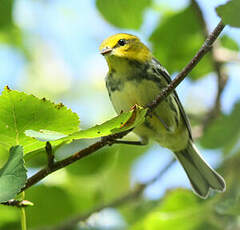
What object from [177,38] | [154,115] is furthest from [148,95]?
[177,38]

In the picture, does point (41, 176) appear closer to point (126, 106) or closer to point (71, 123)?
point (71, 123)

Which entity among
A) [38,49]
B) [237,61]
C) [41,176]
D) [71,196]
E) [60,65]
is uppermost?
[38,49]

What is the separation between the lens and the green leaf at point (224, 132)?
11.2 feet

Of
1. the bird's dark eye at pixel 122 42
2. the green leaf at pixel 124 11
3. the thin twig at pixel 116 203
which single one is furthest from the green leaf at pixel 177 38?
the thin twig at pixel 116 203

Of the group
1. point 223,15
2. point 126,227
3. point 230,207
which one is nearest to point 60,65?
point 126,227

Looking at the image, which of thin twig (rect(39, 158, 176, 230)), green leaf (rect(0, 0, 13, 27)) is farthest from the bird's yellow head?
thin twig (rect(39, 158, 176, 230))

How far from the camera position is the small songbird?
2951 millimetres

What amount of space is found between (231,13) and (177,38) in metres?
2.19

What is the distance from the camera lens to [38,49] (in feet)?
17.6

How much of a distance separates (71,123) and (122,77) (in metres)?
1.31

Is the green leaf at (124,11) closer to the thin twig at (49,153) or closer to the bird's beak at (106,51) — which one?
the bird's beak at (106,51)

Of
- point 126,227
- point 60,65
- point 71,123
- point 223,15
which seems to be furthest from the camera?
point 60,65

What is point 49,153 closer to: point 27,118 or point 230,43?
point 27,118

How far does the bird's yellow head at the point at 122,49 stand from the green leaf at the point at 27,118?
124 cm
